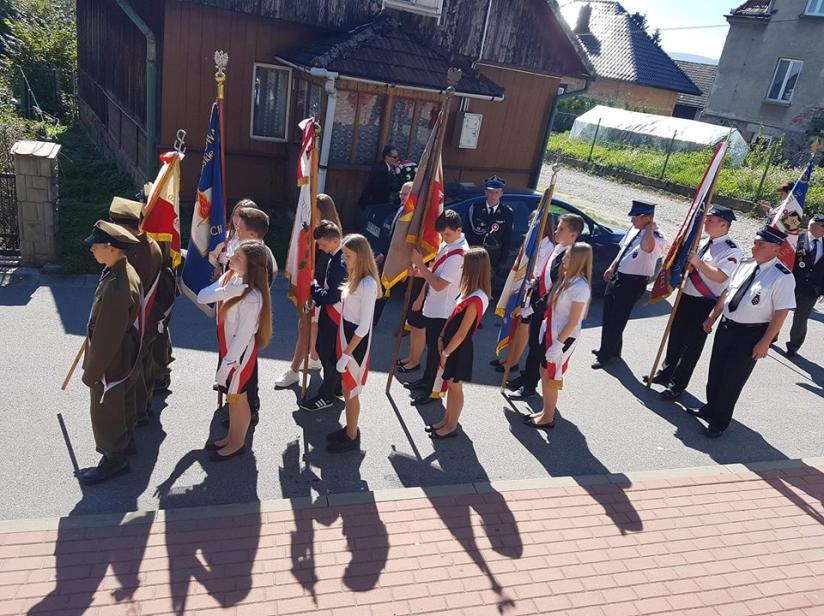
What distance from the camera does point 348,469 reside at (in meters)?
4.98

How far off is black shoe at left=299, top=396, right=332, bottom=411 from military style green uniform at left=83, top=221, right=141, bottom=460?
161cm

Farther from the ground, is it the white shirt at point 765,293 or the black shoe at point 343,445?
the white shirt at point 765,293

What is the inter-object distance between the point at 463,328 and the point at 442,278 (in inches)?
23.8

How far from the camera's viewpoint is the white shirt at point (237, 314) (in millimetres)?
4434

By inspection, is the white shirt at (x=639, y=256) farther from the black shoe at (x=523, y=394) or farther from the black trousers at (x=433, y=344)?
the black trousers at (x=433, y=344)

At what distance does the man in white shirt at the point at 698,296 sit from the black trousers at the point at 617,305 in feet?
1.62

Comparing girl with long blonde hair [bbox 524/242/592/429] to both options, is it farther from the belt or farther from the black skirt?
the belt

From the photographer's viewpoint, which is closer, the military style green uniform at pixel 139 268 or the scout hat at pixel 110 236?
the scout hat at pixel 110 236

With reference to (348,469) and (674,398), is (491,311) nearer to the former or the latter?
(674,398)

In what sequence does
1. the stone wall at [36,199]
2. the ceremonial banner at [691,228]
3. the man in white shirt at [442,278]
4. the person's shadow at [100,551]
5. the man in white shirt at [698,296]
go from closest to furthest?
the person's shadow at [100,551] < the man in white shirt at [442,278] < the man in white shirt at [698,296] < the ceremonial banner at [691,228] < the stone wall at [36,199]

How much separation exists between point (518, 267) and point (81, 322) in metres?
4.78

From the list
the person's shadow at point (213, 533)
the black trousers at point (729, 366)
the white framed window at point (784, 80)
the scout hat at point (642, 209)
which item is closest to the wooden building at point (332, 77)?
the scout hat at point (642, 209)

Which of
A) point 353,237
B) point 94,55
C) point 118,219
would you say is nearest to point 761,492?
point 353,237

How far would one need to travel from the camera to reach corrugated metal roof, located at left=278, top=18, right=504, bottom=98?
9.72 metres
